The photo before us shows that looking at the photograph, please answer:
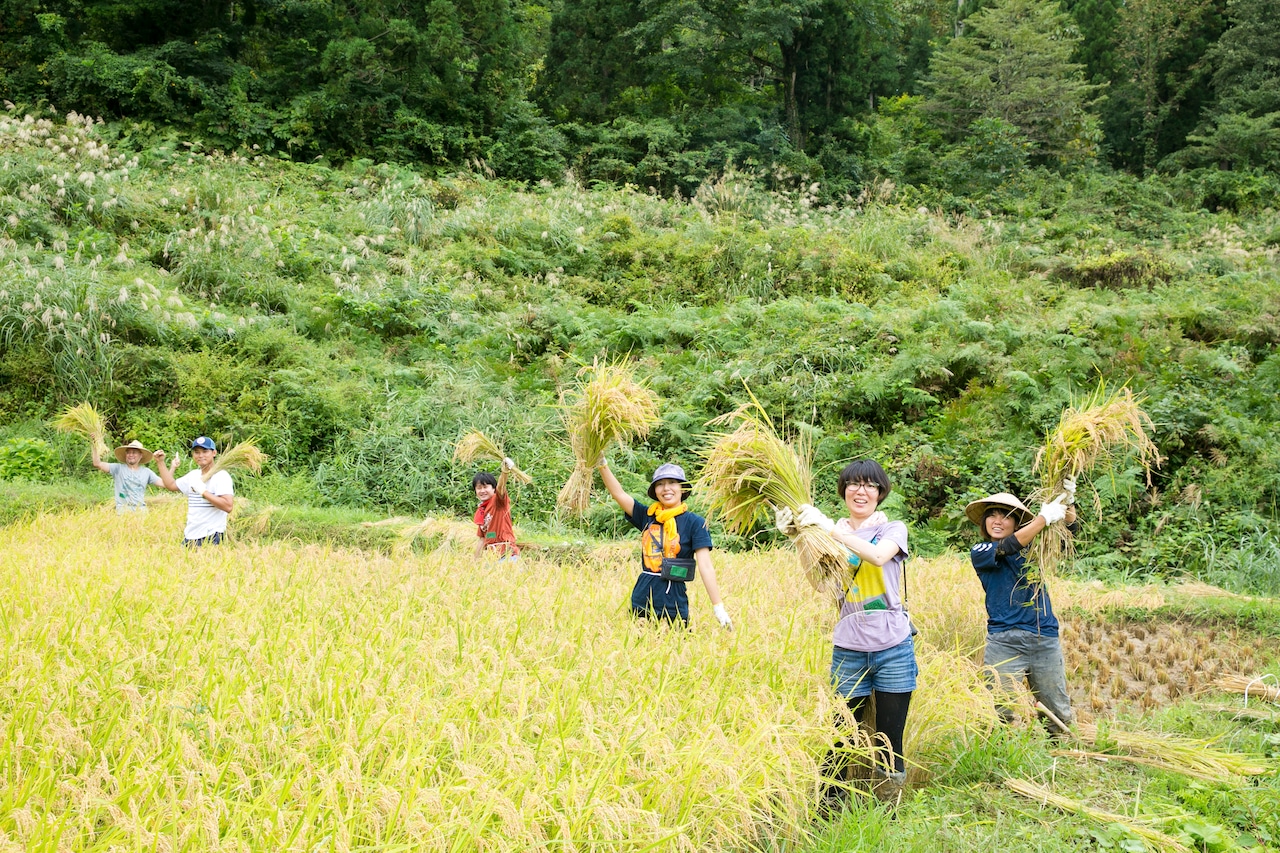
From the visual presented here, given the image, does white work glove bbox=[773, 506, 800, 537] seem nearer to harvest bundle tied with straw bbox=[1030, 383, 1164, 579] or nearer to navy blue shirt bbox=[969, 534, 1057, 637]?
navy blue shirt bbox=[969, 534, 1057, 637]

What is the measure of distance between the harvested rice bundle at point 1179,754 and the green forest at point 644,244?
8.80ft

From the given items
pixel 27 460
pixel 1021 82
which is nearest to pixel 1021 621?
pixel 27 460

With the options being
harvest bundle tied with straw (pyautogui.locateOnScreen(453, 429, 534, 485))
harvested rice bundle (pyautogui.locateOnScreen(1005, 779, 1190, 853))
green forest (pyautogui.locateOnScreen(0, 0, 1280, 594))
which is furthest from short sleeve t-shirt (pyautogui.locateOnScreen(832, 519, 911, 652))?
harvest bundle tied with straw (pyautogui.locateOnScreen(453, 429, 534, 485))

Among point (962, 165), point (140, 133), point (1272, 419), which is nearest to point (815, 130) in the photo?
point (962, 165)

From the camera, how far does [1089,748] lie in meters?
4.70

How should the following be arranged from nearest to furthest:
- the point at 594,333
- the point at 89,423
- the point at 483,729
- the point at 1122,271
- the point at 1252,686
Result: the point at 483,729
the point at 1252,686
the point at 89,423
the point at 594,333
the point at 1122,271

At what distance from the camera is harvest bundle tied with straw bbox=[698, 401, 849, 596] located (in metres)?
4.33

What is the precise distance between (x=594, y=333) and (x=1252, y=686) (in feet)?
32.0

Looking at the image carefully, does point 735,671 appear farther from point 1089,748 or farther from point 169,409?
point 169,409

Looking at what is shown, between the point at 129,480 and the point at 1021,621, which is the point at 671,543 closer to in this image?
the point at 1021,621

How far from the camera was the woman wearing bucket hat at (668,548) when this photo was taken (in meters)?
5.13

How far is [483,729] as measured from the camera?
Answer: 373 centimetres

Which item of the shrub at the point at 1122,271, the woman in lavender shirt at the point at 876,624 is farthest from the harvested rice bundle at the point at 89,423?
the shrub at the point at 1122,271

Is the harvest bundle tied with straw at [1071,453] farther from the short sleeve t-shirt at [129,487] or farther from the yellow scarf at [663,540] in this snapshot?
the short sleeve t-shirt at [129,487]
